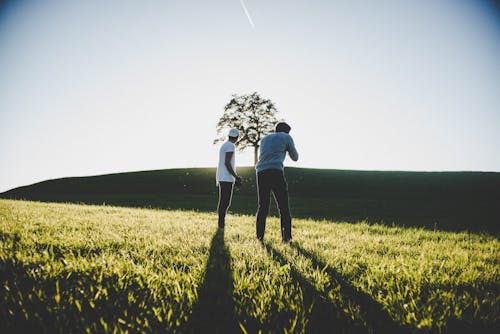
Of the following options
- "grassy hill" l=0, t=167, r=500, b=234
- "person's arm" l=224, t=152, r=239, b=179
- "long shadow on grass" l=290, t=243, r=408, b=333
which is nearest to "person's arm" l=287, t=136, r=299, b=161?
"person's arm" l=224, t=152, r=239, b=179

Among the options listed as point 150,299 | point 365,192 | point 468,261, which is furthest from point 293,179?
point 150,299

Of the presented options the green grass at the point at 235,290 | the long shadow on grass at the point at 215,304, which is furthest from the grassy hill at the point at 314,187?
the long shadow on grass at the point at 215,304

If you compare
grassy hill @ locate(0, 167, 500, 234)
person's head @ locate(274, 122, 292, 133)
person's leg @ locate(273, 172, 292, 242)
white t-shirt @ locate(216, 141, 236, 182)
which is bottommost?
grassy hill @ locate(0, 167, 500, 234)

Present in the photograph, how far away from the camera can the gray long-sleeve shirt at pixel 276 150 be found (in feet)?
16.6

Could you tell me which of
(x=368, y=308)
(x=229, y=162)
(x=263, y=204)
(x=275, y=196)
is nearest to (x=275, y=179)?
(x=275, y=196)

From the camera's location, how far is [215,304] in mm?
2127

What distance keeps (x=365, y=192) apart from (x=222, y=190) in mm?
24478

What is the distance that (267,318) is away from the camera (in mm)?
1947

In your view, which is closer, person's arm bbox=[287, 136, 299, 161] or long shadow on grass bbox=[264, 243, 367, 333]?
long shadow on grass bbox=[264, 243, 367, 333]

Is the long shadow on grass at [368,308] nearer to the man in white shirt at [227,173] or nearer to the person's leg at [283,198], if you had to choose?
the person's leg at [283,198]

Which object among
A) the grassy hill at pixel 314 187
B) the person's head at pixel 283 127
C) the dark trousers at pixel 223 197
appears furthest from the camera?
the grassy hill at pixel 314 187

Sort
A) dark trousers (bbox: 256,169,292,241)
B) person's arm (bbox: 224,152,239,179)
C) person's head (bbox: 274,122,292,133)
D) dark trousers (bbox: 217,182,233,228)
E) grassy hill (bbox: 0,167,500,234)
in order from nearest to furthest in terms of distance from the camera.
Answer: dark trousers (bbox: 256,169,292,241), person's head (bbox: 274,122,292,133), person's arm (bbox: 224,152,239,179), dark trousers (bbox: 217,182,233,228), grassy hill (bbox: 0,167,500,234)

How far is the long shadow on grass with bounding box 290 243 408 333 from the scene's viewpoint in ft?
6.13

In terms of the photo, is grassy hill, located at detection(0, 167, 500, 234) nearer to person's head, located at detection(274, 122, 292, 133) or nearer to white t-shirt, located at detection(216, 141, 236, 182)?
white t-shirt, located at detection(216, 141, 236, 182)
